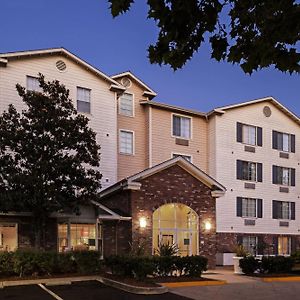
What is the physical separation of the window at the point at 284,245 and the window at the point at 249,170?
4808 mm

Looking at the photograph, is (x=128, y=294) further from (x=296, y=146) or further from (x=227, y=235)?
(x=296, y=146)

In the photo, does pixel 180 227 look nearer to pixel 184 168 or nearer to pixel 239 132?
pixel 184 168

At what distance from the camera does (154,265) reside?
60.1ft

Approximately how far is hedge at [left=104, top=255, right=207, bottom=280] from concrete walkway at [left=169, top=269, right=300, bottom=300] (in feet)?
4.31

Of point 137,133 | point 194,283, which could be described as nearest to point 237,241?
point 137,133

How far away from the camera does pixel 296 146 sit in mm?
37750

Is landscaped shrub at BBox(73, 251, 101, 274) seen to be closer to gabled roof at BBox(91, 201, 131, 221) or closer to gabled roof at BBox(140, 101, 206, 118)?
gabled roof at BBox(91, 201, 131, 221)

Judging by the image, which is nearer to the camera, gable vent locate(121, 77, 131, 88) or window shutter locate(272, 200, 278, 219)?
gable vent locate(121, 77, 131, 88)

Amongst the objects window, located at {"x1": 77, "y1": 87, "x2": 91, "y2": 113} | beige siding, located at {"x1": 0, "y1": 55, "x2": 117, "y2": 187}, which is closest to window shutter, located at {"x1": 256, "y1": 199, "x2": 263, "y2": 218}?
beige siding, located at {"x1": 0, "y1": 55, "x2": 117, "y2": 187}

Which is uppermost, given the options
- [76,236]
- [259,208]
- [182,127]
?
[182,127]

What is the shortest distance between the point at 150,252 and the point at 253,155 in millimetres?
14404

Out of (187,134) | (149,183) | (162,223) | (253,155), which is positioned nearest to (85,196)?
(149,183)

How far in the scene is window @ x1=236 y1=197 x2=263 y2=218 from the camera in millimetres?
33719

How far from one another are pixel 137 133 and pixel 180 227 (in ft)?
28.0
